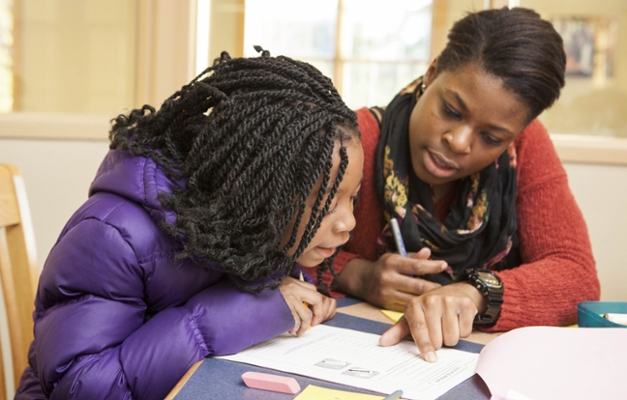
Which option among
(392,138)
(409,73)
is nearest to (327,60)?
(409,73)

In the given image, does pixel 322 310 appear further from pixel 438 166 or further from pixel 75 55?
pixel 75 55

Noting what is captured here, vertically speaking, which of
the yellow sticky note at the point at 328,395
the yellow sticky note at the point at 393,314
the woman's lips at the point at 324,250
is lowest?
the yellow sticky note at the point at 393,314

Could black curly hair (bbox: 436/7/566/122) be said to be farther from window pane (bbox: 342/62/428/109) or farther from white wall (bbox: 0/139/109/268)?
white wall (bbox: 0/139/109/268)

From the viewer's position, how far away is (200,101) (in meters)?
1.00

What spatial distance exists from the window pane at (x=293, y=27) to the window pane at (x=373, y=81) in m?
0.11

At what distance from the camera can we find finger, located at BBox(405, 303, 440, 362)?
0.96 meters

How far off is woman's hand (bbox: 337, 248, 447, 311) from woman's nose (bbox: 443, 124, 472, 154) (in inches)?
9.1

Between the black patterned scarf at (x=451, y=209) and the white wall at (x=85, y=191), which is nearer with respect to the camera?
the black patterned scarf at (x=451, y=209)

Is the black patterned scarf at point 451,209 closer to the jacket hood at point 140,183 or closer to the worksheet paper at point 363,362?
the worksheet paper at point 363,362

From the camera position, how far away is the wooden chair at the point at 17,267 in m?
1.30

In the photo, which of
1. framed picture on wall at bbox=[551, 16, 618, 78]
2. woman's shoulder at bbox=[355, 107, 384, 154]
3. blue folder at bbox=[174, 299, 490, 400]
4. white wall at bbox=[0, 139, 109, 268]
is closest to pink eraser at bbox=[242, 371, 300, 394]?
blue folder at bbox=[174, 299, 490, 400]

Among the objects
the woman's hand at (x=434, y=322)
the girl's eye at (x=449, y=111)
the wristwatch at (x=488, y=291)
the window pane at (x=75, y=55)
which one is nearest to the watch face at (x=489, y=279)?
the wristwatch at (x=488, y=291)

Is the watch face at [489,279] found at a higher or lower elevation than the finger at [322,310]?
higher

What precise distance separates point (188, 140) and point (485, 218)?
760 millimetres
